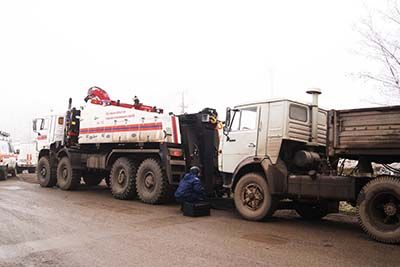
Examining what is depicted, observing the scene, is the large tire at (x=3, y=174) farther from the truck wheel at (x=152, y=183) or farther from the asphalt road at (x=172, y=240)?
the truck wheel at (x=152, y=183)

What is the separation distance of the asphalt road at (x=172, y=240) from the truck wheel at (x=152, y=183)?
0.79 meters

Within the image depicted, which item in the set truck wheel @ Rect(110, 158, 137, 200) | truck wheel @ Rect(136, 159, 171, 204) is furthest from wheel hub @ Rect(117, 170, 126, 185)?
truck wheel @ Rect(136, 159, 171, 204)

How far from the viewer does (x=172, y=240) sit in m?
6.70

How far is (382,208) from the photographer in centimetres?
679

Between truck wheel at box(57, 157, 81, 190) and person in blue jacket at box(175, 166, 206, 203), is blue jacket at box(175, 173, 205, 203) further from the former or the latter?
truck wheel at box(57, 157, 81, 190)

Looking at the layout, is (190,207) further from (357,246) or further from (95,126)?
(95,126)

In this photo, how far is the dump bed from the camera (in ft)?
21.6

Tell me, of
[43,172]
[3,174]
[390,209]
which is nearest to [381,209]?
[390,209]

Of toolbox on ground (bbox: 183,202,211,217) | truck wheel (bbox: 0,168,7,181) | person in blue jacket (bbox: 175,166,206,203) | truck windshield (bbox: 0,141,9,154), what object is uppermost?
truck windshield (bbox: 0,141,9,154)

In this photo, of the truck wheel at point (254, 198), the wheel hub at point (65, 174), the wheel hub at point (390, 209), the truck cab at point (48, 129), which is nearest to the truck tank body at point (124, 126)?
the wheel hub at point (65, 174)

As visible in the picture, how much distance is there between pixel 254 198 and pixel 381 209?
8.86ft

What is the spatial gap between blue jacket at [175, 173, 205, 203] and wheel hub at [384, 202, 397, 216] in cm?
424

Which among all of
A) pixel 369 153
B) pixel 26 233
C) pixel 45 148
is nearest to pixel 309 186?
pixel 369 153

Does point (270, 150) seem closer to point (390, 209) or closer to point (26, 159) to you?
point (390, 209)
